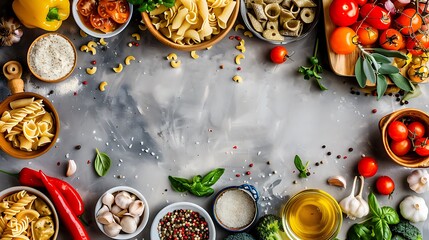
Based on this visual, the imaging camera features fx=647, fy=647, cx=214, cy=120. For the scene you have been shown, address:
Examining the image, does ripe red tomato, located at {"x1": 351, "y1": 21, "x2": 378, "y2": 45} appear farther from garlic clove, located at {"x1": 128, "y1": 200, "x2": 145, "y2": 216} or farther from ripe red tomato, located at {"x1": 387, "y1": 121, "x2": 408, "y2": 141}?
garlic clove, located at {"x1": 128, "y1": 200, "x2": 145, "y2": 216}

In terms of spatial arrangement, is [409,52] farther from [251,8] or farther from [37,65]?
[37,65]

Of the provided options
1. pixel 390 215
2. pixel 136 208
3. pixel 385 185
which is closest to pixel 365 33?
pixel 385 185

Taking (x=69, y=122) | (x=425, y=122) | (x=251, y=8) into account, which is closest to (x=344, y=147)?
(x=425, y=122)

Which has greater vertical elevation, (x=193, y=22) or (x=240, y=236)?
(x=193, y=22)

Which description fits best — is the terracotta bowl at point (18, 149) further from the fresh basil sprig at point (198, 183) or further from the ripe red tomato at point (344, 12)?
the ripe red tomato at point (344, 12)

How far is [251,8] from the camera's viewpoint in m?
3.21

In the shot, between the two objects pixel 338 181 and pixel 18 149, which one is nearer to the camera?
pixel 18 149

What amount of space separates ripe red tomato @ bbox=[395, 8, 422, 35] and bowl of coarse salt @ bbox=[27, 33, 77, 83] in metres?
1.60

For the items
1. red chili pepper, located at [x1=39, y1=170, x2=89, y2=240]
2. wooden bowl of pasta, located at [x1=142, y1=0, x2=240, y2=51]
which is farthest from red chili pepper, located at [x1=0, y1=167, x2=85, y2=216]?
wooden bowl of pasta, located at [x1=142, y1=0, x2=240, y2=51]

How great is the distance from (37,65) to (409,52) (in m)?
1.81

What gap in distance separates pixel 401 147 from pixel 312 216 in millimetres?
553

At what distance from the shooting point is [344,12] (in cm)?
309

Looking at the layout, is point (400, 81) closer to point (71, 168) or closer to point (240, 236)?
point (240, 236)

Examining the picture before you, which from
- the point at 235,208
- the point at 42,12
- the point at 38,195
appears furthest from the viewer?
the point at 235,208
